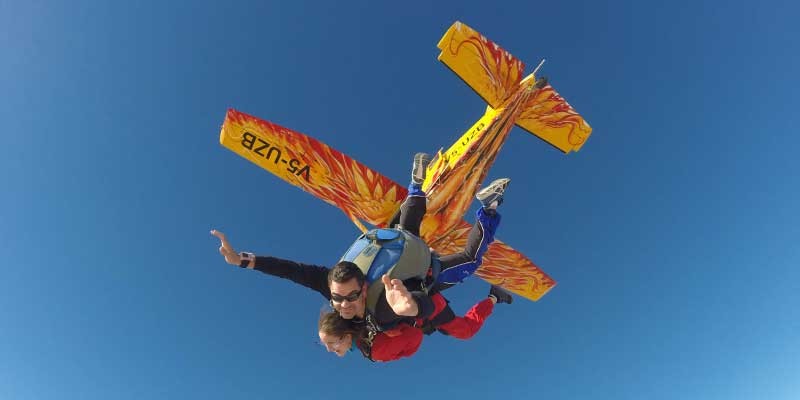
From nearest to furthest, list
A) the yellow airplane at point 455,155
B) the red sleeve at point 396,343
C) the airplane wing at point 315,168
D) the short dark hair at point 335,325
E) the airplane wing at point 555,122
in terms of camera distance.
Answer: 1. the short dark hair at point 335,325
2. the red sleeve at point 396,343
3. the airplane wing at point 315,168
4. the yellow airplane at point 455,155
5. the airplane wing at point 555,122

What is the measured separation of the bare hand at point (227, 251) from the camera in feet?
16.4

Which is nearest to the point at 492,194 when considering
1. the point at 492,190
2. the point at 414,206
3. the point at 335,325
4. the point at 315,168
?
the point at 492,190

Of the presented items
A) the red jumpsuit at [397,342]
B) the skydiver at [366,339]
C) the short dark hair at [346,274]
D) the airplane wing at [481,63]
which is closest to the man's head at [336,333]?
the skydiver at [366,339]

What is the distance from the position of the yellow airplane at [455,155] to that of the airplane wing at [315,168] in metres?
0.02

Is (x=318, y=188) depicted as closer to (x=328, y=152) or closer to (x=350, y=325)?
(x=328, y=152)

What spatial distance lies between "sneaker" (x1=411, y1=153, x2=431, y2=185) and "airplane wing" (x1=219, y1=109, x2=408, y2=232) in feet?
4.01

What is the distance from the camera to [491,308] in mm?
6781

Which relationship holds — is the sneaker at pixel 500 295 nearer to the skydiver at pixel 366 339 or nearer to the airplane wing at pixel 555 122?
the skydiver at pixel 366 339

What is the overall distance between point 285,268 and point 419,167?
12.4 ft

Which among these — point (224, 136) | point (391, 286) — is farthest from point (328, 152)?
point (391, 286)

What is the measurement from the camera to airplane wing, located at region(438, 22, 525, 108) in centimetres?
884

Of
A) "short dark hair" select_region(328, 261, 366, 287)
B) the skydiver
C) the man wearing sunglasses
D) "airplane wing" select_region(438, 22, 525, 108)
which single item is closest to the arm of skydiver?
the man wearing sunglasses

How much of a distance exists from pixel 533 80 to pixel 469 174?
2.73 metres

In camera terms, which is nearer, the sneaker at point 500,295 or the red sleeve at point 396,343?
the red sleeve at point 396,343
